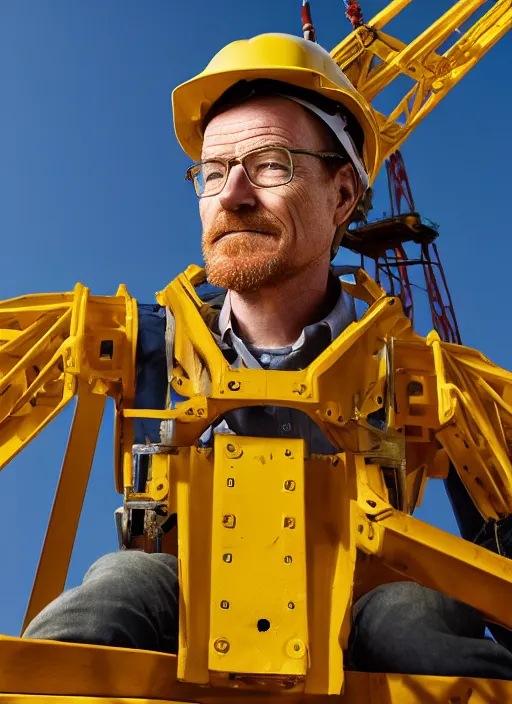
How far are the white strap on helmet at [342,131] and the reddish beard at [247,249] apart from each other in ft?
1.26

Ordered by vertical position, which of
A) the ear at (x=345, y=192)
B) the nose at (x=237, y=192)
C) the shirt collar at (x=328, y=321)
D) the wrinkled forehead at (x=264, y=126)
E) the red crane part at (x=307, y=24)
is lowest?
the shirt collar at (x=328, y=321)

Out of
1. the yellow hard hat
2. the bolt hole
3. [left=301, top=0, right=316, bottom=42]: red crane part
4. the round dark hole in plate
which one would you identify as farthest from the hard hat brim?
[left=301, top=0, right=316, bottom=42]: red crane part

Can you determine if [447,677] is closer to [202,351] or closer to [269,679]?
[269,679]

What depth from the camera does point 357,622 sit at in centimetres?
287

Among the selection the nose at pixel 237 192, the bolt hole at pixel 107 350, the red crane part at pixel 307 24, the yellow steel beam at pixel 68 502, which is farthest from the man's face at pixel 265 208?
the red crane part at pixel 307 24

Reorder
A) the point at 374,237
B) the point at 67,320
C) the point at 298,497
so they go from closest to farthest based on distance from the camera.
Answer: the point at 298,497 → the point at 67,320 → the point at 374,237

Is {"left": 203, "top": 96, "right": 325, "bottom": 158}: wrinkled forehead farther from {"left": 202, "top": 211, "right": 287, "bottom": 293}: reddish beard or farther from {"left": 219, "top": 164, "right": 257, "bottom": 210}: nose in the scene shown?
{"left": 202, "top": 211, "right": 287, "bottom": 293}: reddish beard

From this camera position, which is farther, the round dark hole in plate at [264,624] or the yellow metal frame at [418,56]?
the yellow metal frame at [418,56]

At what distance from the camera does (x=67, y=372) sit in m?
3.03

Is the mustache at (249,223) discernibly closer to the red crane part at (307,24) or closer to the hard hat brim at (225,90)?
the hard hat brim at (225,90)

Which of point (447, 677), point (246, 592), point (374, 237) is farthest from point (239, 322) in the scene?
point (374, 237)

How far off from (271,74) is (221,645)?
168cm

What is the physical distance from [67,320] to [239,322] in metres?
0.52

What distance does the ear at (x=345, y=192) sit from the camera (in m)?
3.43
